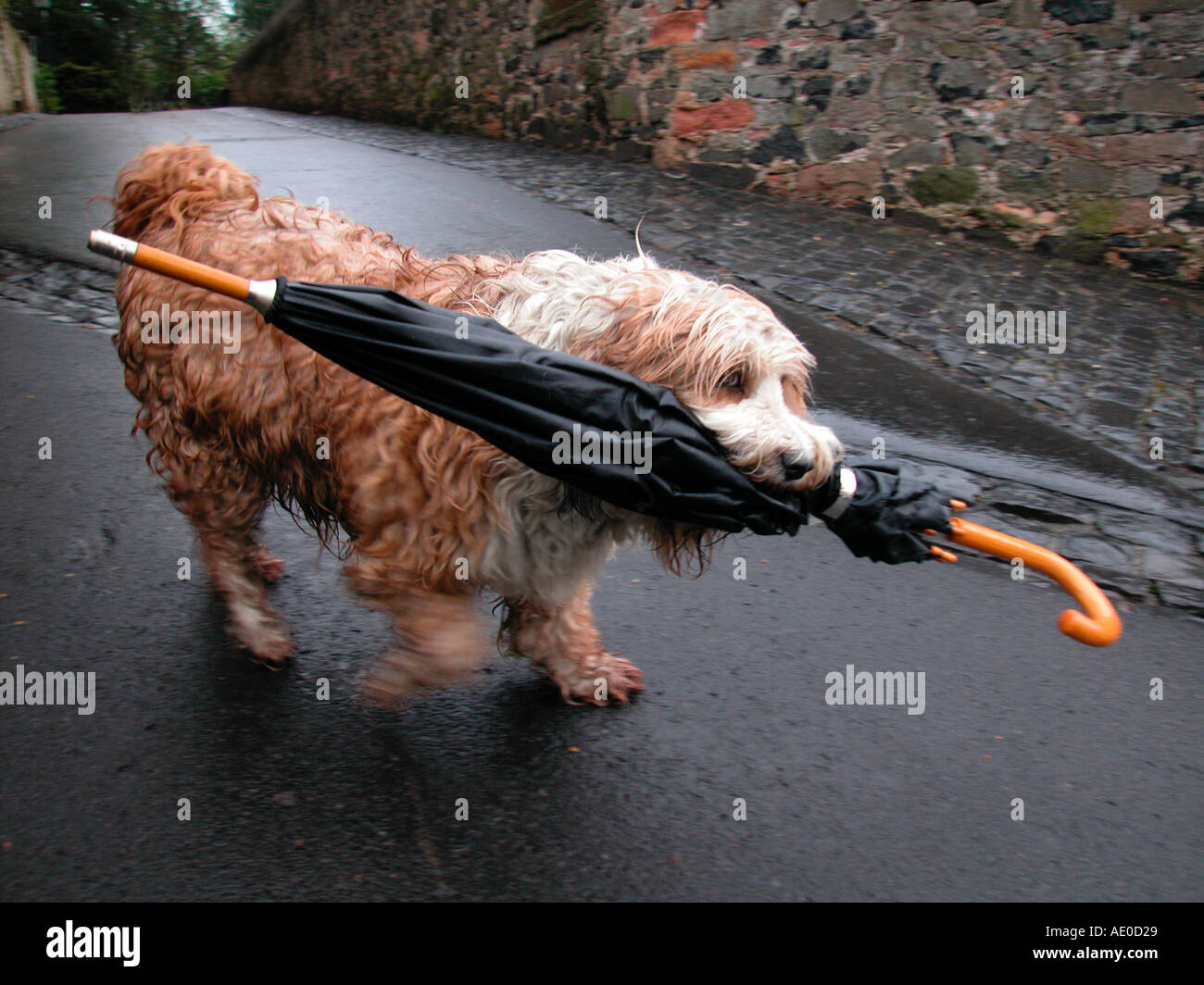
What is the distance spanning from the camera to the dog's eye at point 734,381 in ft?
9.43

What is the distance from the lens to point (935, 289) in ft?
28.0

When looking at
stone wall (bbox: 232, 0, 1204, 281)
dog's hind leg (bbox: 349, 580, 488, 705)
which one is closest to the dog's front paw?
dog's hind leg (bbox: 349, 580, 488, 705)

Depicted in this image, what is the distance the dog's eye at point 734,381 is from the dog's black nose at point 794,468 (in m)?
0.23

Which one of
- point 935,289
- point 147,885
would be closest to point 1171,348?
point 935,289

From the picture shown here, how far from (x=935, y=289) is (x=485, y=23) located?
7.98 meters

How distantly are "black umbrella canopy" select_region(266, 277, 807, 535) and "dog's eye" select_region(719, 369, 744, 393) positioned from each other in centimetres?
13

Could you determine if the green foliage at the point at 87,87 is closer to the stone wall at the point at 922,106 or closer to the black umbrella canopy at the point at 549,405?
the stone wall at the point at 922,106

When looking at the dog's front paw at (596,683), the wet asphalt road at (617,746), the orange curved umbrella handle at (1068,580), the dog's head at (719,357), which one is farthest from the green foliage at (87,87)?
the orange curved umbrella handle at (1068,580)

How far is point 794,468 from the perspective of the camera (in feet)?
9.27

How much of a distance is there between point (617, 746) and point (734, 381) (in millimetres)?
1632

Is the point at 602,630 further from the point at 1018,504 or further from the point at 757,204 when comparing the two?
the point at 757,204

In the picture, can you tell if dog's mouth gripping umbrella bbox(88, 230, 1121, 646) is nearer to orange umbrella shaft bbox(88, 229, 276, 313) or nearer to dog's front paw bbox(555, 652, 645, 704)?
orange umbrella shaft bbox(88, 229, 276, 313)

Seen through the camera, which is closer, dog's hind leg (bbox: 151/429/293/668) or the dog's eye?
the dog's eye

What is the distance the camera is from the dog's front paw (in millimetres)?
4113
